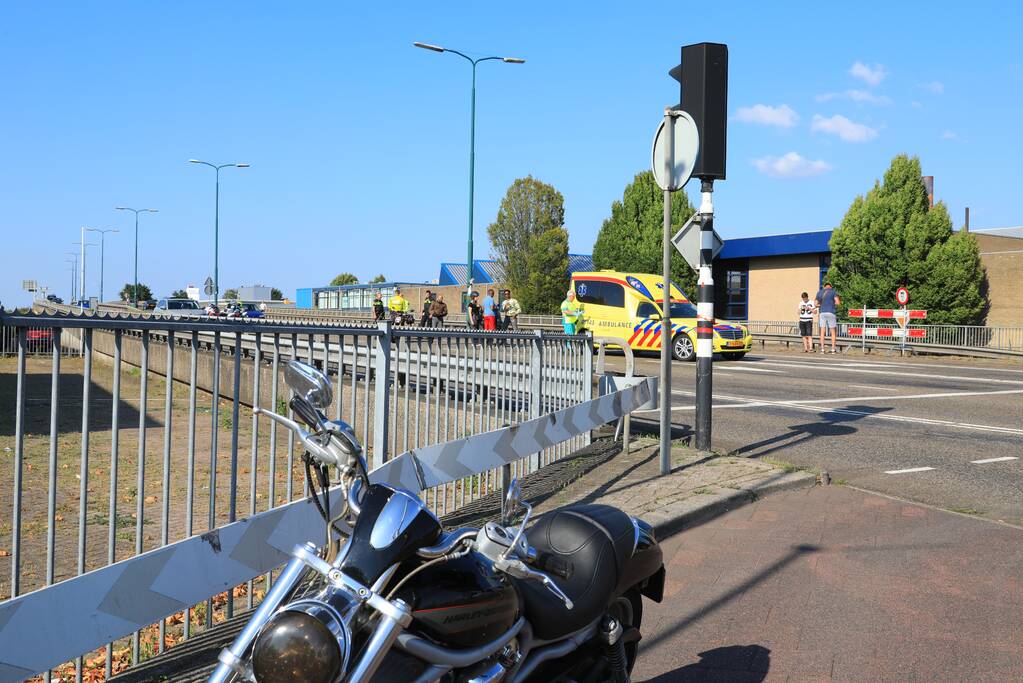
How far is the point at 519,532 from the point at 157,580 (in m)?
1.59

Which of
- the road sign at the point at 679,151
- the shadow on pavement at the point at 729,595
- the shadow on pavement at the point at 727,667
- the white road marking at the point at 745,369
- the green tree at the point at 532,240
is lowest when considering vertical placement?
the shadow on pavement at the point at 727,667

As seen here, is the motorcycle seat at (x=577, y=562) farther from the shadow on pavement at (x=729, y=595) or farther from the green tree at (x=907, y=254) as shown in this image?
the green tree at (x=907, y=254)

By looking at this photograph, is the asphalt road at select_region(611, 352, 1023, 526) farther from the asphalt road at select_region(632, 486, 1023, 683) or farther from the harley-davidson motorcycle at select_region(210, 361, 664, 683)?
the harley-davidson motorcycle at select_region(210, 361, 664, 683)

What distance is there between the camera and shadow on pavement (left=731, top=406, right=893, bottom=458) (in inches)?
379

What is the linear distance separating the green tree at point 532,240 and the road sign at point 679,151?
162 ft

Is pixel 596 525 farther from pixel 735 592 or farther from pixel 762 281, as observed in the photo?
pixel 762 281

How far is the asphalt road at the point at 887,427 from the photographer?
8.01 metres

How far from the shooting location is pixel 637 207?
57.8m

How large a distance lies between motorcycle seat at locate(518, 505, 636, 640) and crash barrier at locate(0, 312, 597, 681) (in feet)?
4.23

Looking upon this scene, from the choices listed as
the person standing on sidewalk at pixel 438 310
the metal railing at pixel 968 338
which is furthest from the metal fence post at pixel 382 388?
the metal railing at pixel 968 338

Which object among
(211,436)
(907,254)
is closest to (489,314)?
(907,254)

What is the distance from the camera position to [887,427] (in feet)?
36.6

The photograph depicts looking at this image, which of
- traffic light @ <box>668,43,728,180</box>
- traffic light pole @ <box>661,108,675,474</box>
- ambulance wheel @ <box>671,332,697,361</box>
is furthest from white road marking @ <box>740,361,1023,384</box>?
traffic light pole @ <box>661,108,675,474</box>

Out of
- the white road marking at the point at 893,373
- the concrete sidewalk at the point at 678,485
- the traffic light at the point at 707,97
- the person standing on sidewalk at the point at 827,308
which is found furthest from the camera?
the person standing on sidewalk at the point at 827,308
